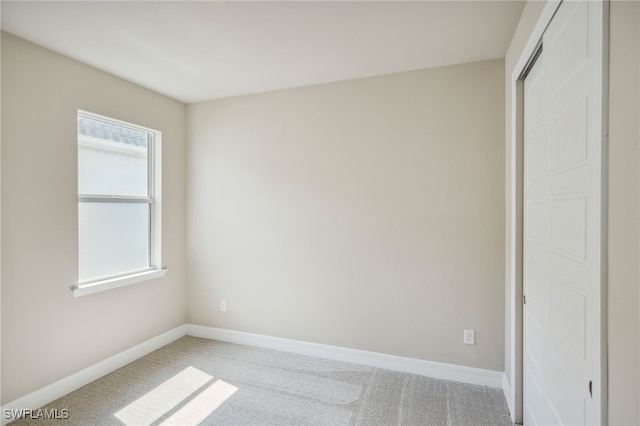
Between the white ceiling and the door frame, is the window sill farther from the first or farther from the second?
Result: the door frame

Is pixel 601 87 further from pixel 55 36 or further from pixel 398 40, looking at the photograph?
pixel 55 36

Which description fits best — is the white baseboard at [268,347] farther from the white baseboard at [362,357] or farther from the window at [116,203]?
the window at [116,203]

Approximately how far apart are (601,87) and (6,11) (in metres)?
3.02

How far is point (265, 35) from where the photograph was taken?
86.0 inches

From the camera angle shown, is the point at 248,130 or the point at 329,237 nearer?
the point at 329,237

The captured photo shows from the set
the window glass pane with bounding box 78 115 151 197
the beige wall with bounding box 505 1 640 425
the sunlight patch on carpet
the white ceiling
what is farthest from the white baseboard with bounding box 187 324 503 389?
the white ceiling

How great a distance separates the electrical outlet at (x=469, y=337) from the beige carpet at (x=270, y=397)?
337 mm

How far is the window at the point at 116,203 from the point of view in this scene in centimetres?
267

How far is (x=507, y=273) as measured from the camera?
239 centimetres

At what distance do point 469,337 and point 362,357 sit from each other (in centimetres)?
96
